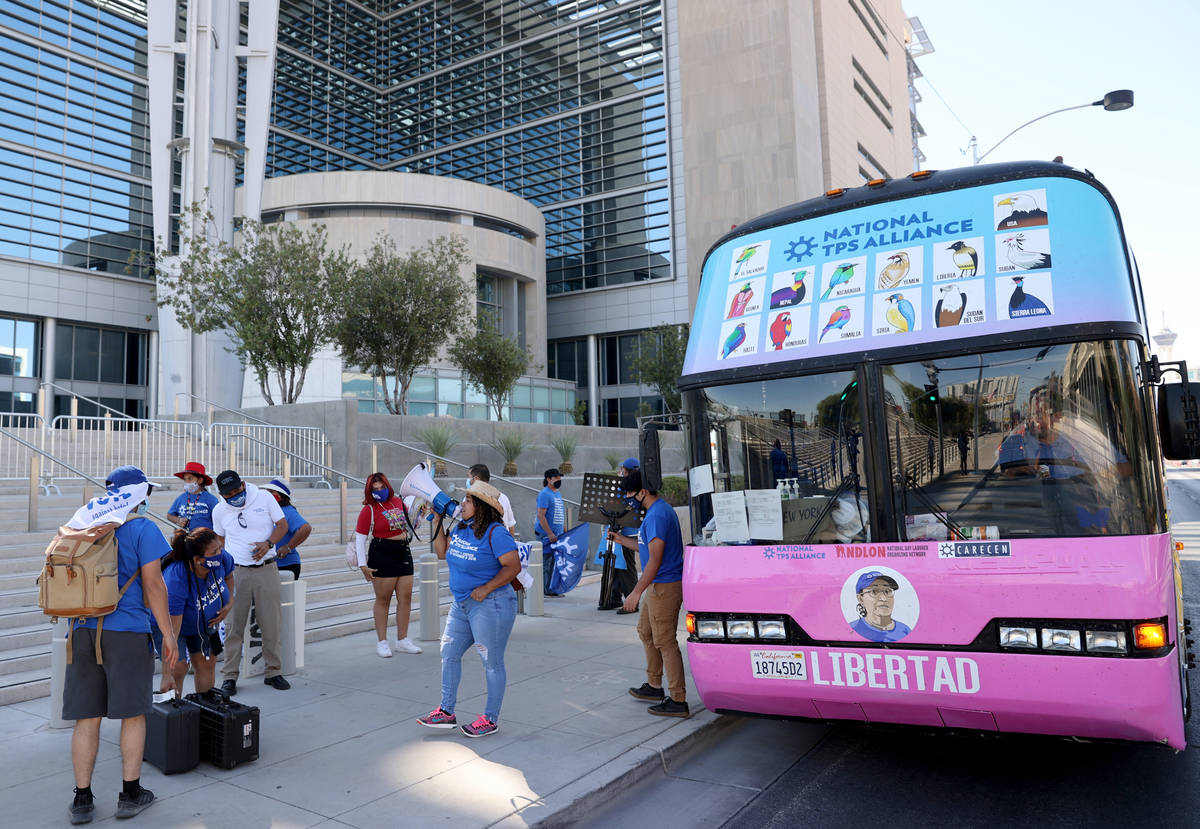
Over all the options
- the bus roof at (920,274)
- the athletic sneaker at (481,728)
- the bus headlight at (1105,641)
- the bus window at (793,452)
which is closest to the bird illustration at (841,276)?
the bus roof at (920,274)

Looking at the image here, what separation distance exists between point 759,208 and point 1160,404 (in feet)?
129

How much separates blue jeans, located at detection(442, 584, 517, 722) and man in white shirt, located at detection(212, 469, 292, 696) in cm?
206

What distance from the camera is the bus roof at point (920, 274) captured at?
4242 millimetres

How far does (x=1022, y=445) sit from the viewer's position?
4.09m

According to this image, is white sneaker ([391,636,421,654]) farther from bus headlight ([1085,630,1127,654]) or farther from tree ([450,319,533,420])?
tree ([450,319,533,420])

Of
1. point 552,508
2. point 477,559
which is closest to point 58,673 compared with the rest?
point 477,559

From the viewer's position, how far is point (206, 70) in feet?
97.7

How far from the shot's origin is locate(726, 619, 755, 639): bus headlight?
14.9 ft

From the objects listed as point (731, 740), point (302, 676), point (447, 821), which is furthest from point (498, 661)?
point (302, 676)

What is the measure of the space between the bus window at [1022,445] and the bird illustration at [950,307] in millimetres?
228

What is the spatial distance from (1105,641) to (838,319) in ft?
6.90

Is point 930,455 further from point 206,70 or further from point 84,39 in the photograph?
point 84,39

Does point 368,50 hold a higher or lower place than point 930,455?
higher

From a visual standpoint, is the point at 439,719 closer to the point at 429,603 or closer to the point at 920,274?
the point at 429,603
